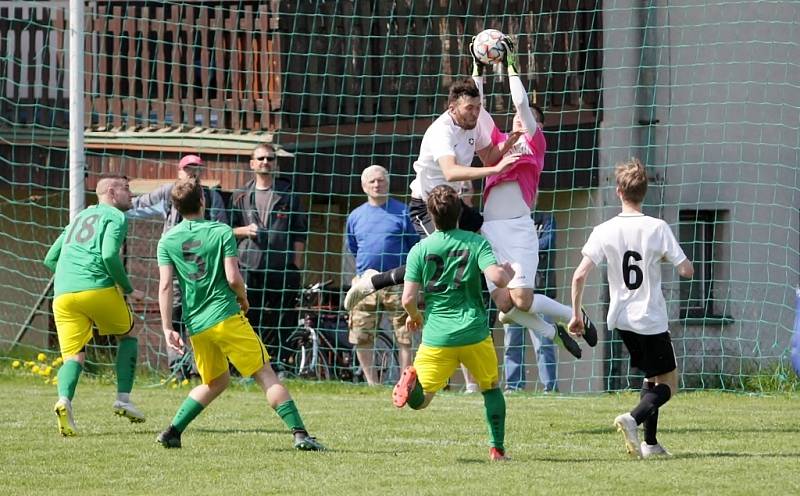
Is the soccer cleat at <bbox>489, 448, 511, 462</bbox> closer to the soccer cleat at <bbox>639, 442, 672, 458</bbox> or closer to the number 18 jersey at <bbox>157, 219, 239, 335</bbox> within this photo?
the soccer cleat at <bbox>639, 442, 672, 458</bbox>

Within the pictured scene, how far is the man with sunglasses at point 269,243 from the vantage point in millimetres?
13352

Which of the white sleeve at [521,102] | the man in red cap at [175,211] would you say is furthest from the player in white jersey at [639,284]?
the man in red cap at [175,211]

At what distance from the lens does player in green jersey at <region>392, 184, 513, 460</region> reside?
789 cm

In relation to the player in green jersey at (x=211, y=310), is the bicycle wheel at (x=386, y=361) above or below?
below

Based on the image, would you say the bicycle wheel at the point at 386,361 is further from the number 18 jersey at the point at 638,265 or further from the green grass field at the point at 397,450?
the number 18 jersey at the point at 638,265

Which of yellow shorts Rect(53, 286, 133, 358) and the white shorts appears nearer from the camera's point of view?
the white shorts

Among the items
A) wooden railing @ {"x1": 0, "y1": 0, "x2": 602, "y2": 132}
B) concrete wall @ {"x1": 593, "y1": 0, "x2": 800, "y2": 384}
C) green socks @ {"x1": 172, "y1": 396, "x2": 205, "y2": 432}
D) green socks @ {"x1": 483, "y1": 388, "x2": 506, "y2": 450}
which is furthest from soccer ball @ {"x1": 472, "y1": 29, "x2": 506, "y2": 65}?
wooden railing @ {"x1": 0, "y1": 0, "x2": 602, "y2": 132}

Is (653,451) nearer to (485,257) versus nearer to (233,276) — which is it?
(485,257)

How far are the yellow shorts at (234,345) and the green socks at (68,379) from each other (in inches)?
53.6

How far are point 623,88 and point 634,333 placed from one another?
22.0 feet

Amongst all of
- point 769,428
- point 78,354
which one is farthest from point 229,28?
point 769,428

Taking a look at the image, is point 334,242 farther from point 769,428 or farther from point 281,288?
point 769,428

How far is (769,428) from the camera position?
970cm

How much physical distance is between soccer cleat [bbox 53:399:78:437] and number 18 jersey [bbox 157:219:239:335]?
4.26 feet
